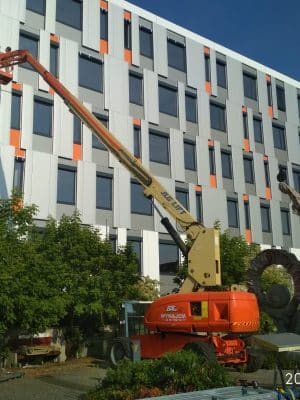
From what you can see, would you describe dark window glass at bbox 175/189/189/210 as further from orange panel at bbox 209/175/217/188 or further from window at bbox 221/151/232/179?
window at bbox 221/151/232/179

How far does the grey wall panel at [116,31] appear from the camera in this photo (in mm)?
32281

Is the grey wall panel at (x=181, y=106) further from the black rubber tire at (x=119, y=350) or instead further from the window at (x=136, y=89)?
the black rubber tire at (x=119, y=350)

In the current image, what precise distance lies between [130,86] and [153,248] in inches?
398

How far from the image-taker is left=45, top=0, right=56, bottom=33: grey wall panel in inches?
1160

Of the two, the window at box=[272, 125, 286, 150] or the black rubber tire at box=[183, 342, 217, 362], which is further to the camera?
the window at box=[272, 125, 286, 150]

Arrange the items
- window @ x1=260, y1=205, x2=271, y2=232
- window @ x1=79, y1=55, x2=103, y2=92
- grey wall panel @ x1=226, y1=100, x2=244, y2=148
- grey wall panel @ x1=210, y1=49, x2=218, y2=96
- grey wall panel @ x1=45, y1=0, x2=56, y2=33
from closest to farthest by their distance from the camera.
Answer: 1. grey wall panel @ x1=45, y1=0, x2=56, y2=33
2. window @ x1=79, y1=55, x2=103, y2=92
3. grey wall panel @ x1=210, y1=49, x2=218, y2=96
4. grey wall panel @ x1=226, y1=100, x2=244, y2=148
5. window @ x1=260, y1=205, x2=271, y2=232

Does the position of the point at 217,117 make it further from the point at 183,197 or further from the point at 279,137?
the point at 183,197

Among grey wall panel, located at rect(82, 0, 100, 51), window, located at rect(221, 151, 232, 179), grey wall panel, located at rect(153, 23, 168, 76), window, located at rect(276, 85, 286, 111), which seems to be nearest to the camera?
grey wall panel, located at rect(82, 0, 100, 51)

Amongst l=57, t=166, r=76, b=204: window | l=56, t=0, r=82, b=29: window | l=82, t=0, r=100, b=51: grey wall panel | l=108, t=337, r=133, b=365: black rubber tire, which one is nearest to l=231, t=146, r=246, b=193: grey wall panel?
l=82, t=0, r=100, b=51: grey wall panel

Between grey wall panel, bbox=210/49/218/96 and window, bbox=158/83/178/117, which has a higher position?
grey wall panel, bbox=210/49/218/96

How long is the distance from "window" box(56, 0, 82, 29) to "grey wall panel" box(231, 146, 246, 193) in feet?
45.2

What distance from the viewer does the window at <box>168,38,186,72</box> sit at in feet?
116

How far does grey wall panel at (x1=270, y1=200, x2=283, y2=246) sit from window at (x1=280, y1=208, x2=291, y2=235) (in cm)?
71

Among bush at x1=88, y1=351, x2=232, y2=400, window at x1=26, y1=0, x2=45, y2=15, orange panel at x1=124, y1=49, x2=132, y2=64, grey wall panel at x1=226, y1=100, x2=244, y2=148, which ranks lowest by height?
bush at x1=88, y1=351, x2=232, y2=400
